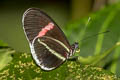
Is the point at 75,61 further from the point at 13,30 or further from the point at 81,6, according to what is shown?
the point at 13,30

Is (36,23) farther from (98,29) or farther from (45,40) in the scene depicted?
(98,29)

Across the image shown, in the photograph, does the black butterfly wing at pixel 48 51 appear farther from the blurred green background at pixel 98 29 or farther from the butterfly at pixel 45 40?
the blurred green background at pixel 98 29

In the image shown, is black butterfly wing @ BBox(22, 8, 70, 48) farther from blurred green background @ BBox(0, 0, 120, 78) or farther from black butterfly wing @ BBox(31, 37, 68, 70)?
blurred green background @ BBox(0, 0, 120, 78)

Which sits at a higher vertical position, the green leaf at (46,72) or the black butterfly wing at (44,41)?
the black butterfly wing at (44,41)

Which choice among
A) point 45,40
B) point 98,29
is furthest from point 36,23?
point 98,29

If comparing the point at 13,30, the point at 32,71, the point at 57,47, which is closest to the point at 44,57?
the point at 57,47

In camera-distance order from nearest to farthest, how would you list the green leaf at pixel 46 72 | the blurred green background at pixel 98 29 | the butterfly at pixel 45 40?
the green leaf at pixel 46 72, the butterfly at pixel 45 40, the blurred green background at pixel 98 29

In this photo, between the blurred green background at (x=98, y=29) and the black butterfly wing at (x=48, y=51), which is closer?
the black butterfly wing at (x=48, y=51)

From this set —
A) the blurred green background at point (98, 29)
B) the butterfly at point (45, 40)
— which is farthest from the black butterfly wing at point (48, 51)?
the blurred green background at point (98, 29)

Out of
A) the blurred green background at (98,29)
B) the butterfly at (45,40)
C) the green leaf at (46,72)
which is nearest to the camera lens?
the green leaf at (46,72)
